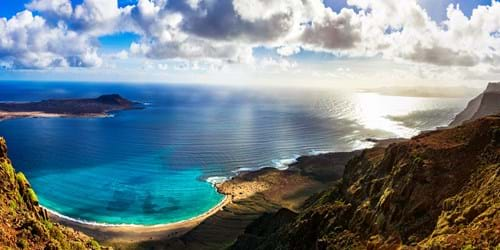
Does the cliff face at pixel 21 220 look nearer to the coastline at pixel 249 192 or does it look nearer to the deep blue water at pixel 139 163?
the coastline at pixel 249 192

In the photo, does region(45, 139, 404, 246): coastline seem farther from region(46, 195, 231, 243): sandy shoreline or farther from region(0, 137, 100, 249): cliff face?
region(0, 137, 100, 249): cliff face

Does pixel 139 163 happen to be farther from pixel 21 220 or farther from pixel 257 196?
pixel 21 220

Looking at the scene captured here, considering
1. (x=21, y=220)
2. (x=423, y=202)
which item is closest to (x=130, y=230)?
(x=21, y=220)

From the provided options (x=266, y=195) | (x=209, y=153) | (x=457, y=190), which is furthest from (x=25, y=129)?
(x=457, y=190)

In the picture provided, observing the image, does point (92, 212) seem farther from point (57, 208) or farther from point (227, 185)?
point (227, 185)

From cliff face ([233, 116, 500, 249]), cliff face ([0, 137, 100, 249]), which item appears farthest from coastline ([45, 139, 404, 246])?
cliff face ([0, 137, 100, 249])

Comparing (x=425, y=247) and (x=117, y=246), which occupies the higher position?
(x=425, y=247)

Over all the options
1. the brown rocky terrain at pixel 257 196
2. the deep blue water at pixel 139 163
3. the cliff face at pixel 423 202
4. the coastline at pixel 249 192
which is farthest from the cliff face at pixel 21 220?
the deep blue water at pixel 139 163
